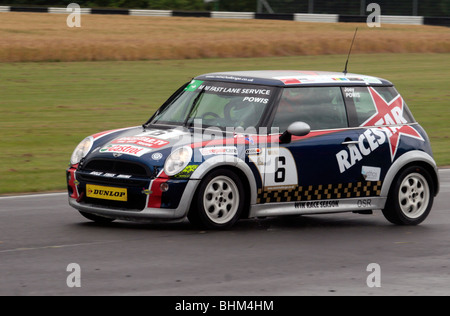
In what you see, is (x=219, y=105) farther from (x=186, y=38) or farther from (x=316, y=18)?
(x=316, y=18)

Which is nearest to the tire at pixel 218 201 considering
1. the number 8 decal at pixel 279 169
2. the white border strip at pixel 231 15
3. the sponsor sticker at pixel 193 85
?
the number 8 decal at pixel 279 169

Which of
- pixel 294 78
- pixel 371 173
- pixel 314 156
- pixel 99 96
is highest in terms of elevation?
pixel 294 78

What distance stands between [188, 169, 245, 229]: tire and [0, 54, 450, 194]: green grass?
12.7 ft

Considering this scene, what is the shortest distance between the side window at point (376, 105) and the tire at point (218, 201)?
65.1 inches

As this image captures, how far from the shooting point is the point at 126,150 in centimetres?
900

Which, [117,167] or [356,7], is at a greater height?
[356,7]

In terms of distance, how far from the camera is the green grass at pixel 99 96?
49.2 ft

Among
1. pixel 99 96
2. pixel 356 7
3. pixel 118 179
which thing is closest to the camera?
pixel 118 179

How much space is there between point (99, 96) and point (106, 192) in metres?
13.8

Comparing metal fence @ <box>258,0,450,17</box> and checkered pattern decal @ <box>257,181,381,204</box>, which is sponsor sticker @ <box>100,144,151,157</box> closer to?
checkered pattern decal @ <box>257,181,381,204</box>

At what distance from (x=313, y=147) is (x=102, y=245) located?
2.39 metres

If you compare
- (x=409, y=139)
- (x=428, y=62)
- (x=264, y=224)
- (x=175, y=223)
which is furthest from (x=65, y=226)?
(x=428, y=62)

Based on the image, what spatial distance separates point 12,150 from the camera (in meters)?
15.6

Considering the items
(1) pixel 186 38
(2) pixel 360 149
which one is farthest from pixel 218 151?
(1) pixel 186 38
